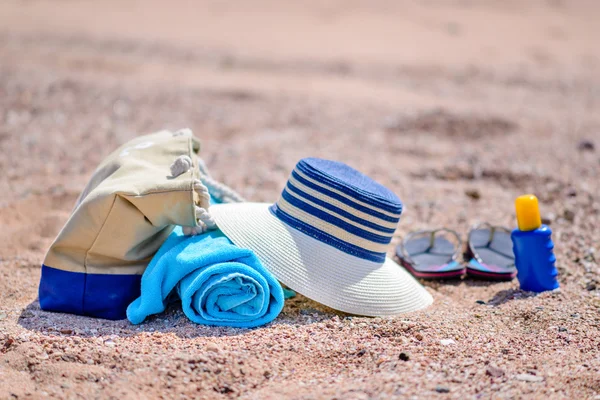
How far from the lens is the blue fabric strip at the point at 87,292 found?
276 centimetres

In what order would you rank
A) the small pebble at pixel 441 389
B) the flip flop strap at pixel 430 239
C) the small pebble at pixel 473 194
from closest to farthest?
the small pebble at pixel 441 389
the flip flop strap at pixel 430 239
the small pebble at pixel 473 194

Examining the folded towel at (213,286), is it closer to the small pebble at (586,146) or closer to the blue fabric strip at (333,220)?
the blue fabric strip at (333,220)

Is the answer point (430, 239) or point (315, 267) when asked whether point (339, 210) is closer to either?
point (315, 267)

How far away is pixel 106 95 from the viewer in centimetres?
684

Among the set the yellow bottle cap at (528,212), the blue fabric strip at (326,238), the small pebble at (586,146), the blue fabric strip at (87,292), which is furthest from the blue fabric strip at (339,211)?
the small pebble at (586,146)

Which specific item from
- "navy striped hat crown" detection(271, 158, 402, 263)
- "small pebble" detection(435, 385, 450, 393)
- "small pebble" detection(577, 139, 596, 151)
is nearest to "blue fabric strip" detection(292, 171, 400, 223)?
"navy striped hat crown" detection(271, 158, 402, 263)

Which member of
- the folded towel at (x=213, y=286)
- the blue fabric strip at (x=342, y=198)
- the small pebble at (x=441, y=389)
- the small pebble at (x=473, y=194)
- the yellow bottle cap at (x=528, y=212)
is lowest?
the small pebble at (x=441, y=389)

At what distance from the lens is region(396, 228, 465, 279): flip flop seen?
11.3ft

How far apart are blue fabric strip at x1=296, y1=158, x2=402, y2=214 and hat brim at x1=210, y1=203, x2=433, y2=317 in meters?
0.26

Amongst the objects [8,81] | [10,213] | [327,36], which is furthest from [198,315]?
[327,36]

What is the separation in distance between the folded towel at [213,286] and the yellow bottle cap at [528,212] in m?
1.25

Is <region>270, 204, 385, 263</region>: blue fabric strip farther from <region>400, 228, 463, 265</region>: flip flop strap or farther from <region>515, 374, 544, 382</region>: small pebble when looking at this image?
<region>515, 374, 544, 382</region>: small pebble

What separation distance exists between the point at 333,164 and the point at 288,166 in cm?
204

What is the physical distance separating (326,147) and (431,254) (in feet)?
7.22
